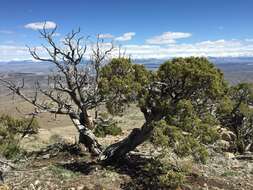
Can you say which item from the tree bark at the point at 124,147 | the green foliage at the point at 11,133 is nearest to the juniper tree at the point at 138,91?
the tree bark at the point at 124,147

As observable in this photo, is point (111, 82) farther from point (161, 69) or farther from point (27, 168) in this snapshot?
point (27, 168)

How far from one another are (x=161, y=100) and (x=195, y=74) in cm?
217

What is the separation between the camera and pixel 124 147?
728 inches

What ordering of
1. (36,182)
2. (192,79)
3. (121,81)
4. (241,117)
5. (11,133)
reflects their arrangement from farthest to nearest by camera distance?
(241,117) → (11,133) → (121,81) → (36,182) → (192,79)

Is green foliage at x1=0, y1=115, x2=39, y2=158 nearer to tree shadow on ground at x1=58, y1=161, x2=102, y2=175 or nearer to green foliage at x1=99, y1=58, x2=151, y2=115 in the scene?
tree shadow on ground at x1=58, y1=161, x2=102, y2=175

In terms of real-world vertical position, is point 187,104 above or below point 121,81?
below

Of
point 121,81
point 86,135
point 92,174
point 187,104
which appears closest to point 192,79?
point 187,104

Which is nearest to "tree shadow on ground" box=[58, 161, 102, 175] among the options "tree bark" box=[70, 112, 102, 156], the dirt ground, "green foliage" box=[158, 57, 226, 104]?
the dirt ground

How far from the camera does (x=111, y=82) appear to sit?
671 inches

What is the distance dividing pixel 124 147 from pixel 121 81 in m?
3.78

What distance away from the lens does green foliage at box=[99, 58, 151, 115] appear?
1688 centimetres

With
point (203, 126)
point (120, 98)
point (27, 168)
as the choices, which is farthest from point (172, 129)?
point (27, 168)

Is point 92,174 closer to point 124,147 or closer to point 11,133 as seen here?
point 124,147

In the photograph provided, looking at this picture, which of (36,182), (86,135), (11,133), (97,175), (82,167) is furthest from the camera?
(11,133)
